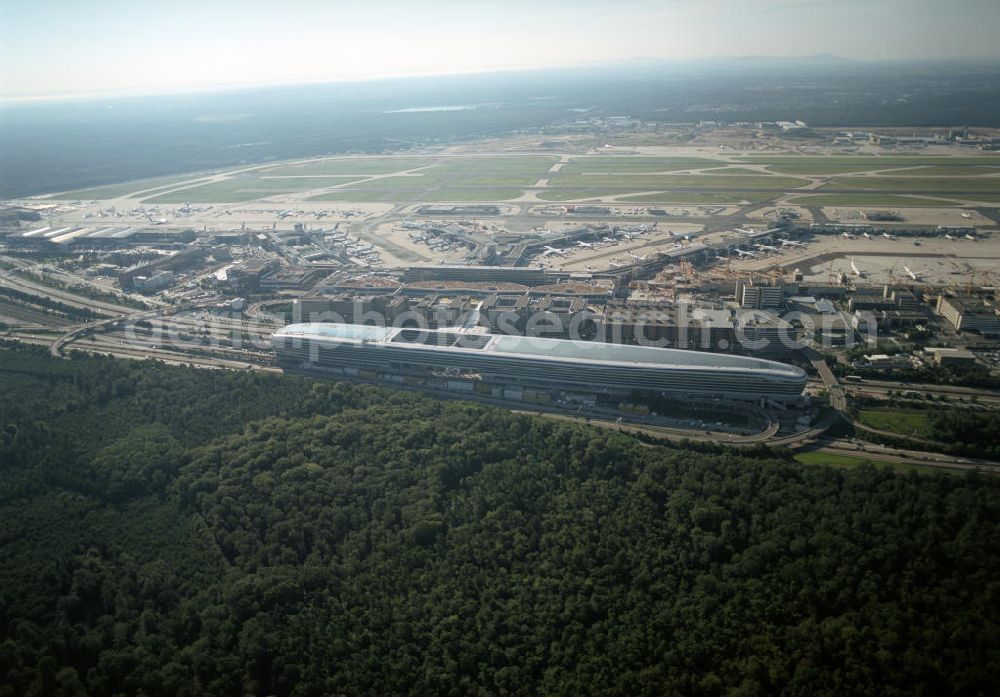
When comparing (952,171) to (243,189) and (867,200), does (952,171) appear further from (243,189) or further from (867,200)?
(243,189)

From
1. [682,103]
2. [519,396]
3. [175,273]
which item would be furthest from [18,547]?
[682,103]

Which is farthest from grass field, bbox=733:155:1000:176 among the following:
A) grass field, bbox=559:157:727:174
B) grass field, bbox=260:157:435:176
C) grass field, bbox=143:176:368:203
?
grass field, bbox=143:176:368:203

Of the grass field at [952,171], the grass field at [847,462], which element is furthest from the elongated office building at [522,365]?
the grass field at [952,171]

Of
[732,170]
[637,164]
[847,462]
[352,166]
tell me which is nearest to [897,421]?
[847,462]

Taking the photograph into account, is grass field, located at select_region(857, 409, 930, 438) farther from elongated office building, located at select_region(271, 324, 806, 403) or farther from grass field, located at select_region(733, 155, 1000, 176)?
grass field, located at select_region(733, 155, 1000, 176)

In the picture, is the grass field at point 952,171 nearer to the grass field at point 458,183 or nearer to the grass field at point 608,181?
the grass field at point 608,181

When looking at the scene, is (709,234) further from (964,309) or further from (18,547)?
(18,547)
